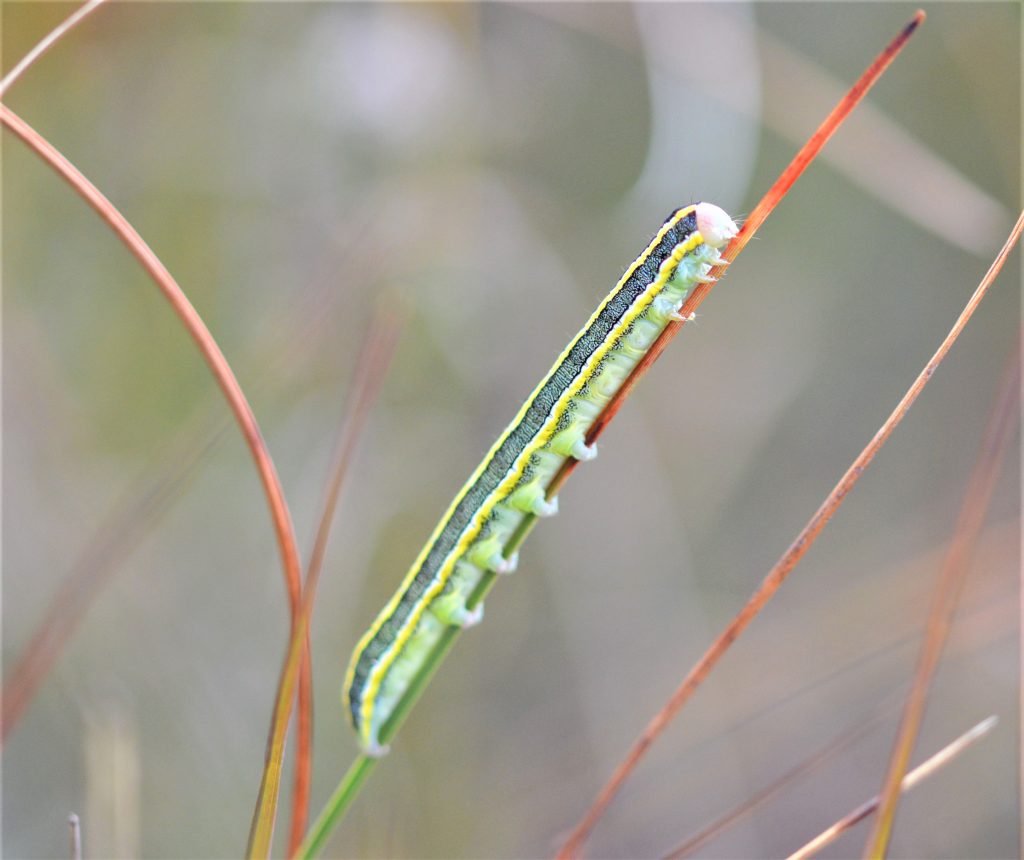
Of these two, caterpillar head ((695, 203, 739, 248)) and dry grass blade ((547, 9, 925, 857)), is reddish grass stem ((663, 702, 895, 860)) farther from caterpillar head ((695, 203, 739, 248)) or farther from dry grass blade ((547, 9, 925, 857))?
caterpillar head ((695, 203, 739, 248))

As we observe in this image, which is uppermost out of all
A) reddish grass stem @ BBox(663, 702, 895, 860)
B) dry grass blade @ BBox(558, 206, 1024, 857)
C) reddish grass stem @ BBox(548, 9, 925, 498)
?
reddish grass stem @ BBox(548, 9, 925, 498)

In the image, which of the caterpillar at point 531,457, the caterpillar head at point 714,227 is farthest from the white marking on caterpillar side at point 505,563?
the caterpillar head at point 714,227

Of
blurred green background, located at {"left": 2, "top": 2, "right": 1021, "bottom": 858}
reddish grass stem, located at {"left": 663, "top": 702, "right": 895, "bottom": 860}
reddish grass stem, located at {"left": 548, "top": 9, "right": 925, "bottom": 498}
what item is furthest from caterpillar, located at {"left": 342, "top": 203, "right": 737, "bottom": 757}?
blurred green background, located at {"left": 2, "top": 2, "right": 1021, "bottom": 858}

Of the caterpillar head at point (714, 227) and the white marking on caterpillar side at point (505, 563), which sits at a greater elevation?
the caterpillar head at point (714, 227)

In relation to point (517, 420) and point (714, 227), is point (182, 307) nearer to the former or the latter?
Answer: point (517, 420)

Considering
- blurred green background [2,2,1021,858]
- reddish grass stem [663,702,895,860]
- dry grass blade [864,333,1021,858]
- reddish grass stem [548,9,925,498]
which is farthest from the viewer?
blurred green background [2,2,1021,858]

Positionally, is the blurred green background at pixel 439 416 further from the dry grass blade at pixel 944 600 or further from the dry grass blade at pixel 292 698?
the dry grass blade at pixel 944 600

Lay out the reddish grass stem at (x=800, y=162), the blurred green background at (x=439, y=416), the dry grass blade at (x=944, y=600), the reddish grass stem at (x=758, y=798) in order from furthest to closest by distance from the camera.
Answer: the blurred green background at (x=439, y=416), the reddish grass stem at (x=758, y=798), the dry grass blade at (x=944, y=600), the reddish grass stem at (x=800, y=162)
